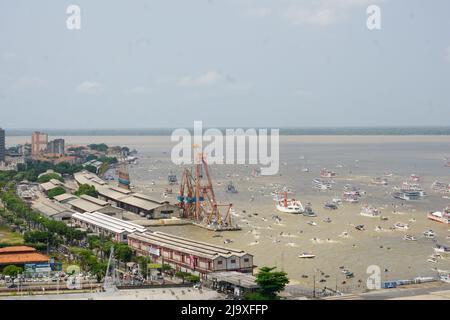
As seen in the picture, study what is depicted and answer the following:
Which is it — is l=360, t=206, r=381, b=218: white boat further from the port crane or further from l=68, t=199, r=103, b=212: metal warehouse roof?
l=68, t=199, r=103, b=212: metal warehouse roof

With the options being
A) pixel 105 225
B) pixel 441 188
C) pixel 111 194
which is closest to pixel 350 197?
pixel 441 188

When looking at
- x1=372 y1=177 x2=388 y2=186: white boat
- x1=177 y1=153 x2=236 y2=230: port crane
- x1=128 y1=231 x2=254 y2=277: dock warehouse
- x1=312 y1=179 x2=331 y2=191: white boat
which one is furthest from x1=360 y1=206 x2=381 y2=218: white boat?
x1=372 y1=177 x2=388 y2=186: white boat

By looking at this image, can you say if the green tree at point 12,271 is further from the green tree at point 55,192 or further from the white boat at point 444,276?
the green tree at point 55,192

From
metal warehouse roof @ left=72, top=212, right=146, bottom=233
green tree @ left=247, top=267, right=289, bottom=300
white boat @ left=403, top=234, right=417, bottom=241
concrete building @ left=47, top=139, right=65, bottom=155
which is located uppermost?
concrete building @ left=47, top=139, right=65, bottom=155

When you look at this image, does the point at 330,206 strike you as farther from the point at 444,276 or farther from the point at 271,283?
the point at 271,283

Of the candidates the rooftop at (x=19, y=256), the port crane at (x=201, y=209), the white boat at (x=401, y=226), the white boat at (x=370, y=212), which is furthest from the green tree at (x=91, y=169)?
the rooftop at (x=19, y=256)

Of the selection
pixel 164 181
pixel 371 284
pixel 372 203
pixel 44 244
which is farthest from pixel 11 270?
pixel 164 181

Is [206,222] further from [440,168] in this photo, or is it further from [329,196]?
[440,168]
